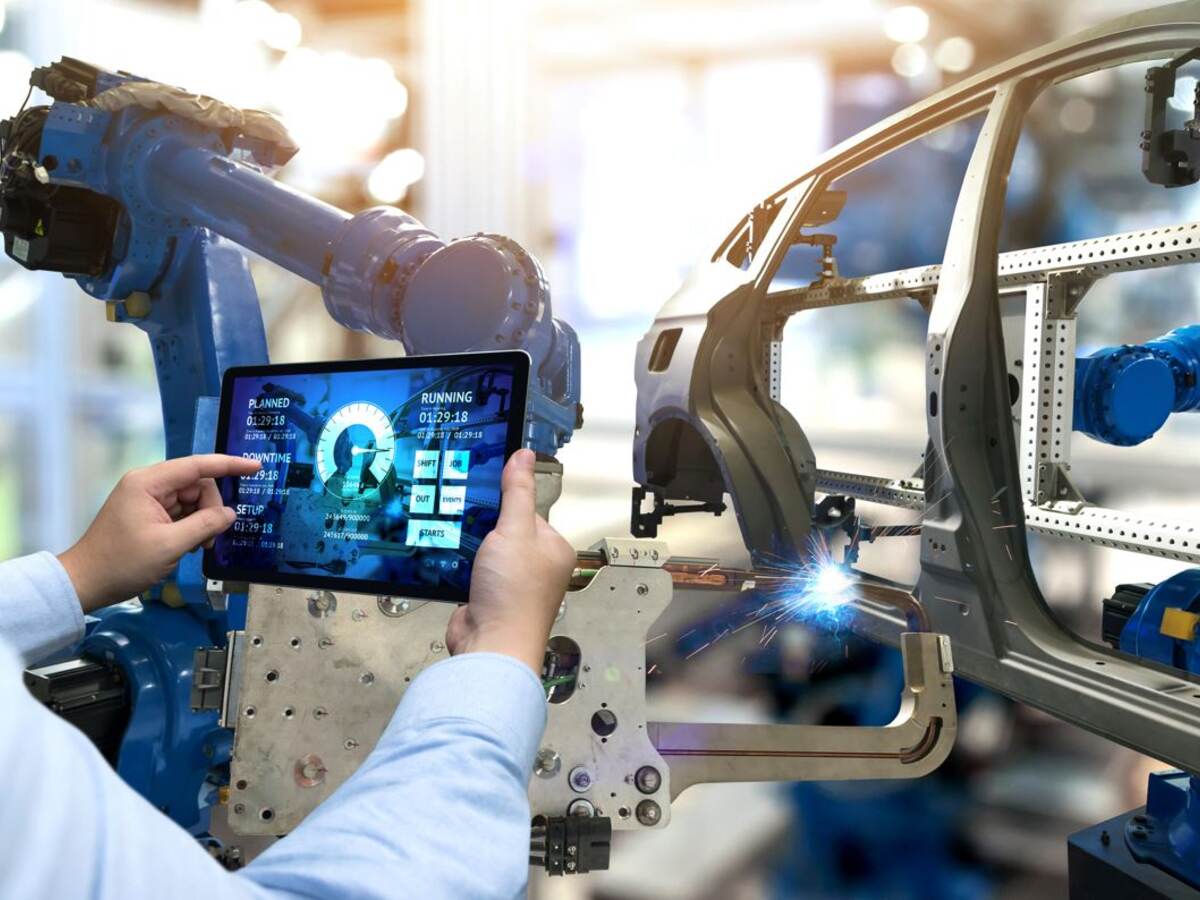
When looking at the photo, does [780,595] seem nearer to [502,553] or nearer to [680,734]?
[680,734]

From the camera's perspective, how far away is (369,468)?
57.8 inches

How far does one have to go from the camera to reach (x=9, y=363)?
5.79 meters

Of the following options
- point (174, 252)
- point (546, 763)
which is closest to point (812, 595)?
point (546, 763)

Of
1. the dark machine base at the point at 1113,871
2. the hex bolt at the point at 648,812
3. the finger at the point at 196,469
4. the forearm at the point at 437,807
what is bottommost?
the dark machine base at the point at 1113,871

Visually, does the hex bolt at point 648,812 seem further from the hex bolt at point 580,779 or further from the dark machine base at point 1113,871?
the dark machine base at point 1113,871

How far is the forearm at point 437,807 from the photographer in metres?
0.82

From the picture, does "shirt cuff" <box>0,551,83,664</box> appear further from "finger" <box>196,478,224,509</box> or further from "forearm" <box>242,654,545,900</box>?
"forearm" <box>242,654,545,900</box>

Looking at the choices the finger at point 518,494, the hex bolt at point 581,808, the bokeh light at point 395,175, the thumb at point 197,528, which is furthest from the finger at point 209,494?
the bokeh light at point 395,175

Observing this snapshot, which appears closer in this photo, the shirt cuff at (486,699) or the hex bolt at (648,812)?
the shirt cuff at (486,699)

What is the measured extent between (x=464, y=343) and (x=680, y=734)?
87 cm

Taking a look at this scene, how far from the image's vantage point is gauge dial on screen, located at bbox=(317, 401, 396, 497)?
57.4 inches

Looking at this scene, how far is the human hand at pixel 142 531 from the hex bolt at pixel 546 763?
0.68 metres

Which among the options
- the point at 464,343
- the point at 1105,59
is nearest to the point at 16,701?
the point at 464,343

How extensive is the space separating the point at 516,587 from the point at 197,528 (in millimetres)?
671
